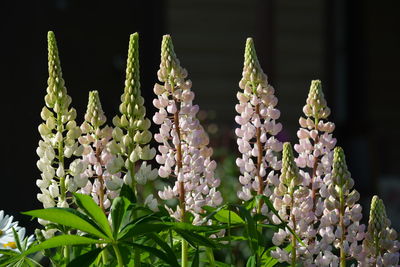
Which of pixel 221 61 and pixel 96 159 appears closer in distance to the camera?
pixel 96 159

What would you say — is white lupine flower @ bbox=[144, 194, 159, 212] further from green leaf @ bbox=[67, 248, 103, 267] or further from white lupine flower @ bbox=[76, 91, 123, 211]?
green leaf @ bbox=[67, 248, 103, 267]

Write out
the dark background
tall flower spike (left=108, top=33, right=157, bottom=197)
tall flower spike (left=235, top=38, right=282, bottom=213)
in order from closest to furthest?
tall flower spike (left=108, top=33, right=157, bottom=197) → tall flower spike (left=235, top=38, right=282, bottom=213) → the dark background

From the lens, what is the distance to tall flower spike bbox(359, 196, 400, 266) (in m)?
1.52

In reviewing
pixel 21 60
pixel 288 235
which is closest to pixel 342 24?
pixel 21 60

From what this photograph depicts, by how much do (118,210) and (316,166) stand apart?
1.25ft

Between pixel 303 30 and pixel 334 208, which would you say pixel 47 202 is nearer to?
pixel 334 208

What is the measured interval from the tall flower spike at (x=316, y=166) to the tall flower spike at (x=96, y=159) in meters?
0.31

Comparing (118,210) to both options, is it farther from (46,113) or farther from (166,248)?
(46,113)

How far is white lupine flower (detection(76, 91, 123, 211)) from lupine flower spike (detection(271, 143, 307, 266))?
257 mm

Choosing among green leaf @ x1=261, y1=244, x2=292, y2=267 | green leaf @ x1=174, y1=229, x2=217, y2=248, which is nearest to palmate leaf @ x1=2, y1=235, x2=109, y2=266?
green leaf @ x1=174, y1=229, x2=217, y2=248

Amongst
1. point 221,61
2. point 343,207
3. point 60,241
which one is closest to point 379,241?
point 343,207

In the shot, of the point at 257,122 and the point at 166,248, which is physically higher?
the point at 257,122

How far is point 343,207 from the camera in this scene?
1.54 meters

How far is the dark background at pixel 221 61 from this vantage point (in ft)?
25.3
